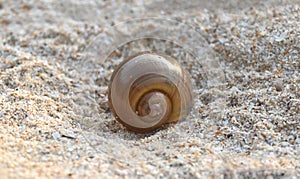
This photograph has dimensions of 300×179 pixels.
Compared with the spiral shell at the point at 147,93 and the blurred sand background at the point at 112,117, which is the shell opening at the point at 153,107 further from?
the blurred sand background at the point at 112,117

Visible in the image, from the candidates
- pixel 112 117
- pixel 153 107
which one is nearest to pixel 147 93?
pixel 153 107

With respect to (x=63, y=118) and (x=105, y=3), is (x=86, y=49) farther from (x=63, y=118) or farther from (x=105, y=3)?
(x=63, y=118)

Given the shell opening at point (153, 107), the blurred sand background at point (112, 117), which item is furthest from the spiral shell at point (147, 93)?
the blurred sand background at point (112, 117)

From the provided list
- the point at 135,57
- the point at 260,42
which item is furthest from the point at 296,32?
the point at 135,57

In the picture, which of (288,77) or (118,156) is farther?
(288,77)

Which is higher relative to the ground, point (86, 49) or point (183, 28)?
point (183, 28)

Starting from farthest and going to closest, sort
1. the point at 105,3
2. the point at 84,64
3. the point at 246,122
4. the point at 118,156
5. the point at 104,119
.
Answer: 1. the point at 105,3
2. the point at 84,64
3. the point at 104,119
4. the point at 246,122
5. the point at 118,156

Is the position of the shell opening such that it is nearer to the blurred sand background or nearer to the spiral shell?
the spiral shell
